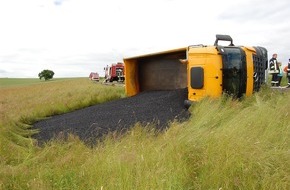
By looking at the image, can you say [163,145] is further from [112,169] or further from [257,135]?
[257,135]

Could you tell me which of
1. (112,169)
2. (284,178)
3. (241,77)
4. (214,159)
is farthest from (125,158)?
(241,77)

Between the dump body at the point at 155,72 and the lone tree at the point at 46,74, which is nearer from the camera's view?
the dump body at the point at 155,72

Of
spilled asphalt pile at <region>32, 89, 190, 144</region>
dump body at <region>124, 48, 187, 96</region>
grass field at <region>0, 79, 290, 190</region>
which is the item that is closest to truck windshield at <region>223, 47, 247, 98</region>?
spilled asphalt pile at <region>32, 89, 190, 144</region>

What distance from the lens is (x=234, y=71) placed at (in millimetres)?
8109

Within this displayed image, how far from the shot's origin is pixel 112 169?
11.1 feet

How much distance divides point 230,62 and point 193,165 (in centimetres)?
523

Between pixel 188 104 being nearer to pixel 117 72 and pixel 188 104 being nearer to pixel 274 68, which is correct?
pixel 274 68

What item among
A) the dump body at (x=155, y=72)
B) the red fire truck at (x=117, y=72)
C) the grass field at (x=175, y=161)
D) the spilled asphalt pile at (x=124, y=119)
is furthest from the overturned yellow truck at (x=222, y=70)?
the red fire truck at (x=117, y=72)

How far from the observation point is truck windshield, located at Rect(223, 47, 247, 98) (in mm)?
8062

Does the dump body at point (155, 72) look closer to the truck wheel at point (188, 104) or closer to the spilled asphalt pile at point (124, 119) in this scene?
the spilled asphalt pile at point (124, 119)

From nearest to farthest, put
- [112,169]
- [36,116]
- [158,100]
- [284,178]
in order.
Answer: [284,178] < [112,169] < [158,100] < [36,116]

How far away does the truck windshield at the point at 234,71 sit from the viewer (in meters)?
8.06

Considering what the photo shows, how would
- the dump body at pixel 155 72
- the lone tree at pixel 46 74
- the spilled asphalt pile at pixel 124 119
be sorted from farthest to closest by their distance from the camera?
1. the lone tree at pixel 46 74
2. the dump body at pixel 155 72
3. the spilled asphalt pile at pixel 124 119

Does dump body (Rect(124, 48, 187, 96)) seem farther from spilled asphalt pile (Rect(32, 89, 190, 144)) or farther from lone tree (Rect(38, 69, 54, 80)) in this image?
lone tree (Rect(38, 69, 54, 80))
